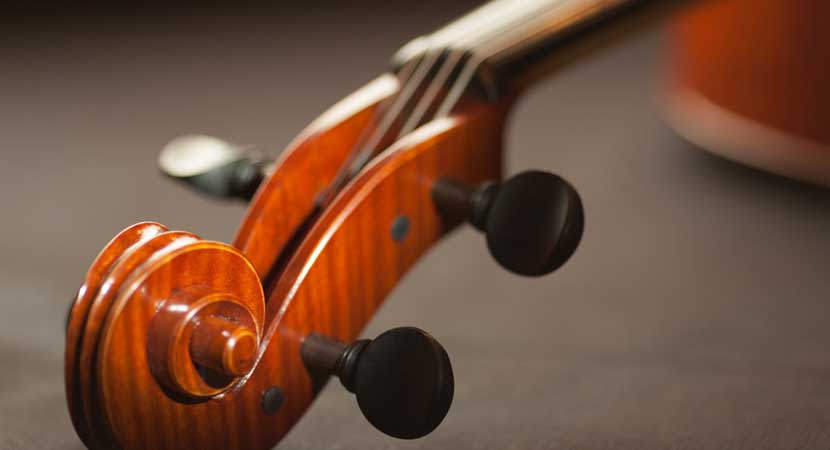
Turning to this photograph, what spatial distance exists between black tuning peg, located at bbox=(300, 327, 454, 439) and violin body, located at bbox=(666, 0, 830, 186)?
0.82 m

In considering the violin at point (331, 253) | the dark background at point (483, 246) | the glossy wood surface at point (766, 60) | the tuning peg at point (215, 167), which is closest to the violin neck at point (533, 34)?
the violin at point (331, 253)

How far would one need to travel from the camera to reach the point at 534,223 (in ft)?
2.23

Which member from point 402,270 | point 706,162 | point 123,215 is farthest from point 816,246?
point 123,215

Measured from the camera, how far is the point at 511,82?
0.84 m

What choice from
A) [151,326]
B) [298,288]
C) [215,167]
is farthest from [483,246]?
[151,326]

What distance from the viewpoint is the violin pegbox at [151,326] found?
540mm

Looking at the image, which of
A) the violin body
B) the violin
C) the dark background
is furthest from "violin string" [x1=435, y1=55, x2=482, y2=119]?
the violin body

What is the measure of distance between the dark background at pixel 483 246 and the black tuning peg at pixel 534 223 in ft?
0.55

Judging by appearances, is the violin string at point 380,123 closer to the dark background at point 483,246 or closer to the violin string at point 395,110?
the violin string at point 395,110

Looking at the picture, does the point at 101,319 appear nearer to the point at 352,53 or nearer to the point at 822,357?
the point at 822,357

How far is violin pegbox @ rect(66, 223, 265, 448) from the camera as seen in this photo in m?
0.54

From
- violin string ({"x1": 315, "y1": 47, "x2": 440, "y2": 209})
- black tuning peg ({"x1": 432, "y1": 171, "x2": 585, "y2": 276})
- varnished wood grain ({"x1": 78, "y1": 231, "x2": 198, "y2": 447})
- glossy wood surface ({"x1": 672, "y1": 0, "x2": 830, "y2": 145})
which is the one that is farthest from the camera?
glossy wood surface ({"x1": 672, "y1": 0, "x2": 830, "y2": 145})

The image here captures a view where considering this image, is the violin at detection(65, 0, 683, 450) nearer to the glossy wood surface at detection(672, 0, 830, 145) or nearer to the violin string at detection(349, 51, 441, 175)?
the violin string at detection(349, 51, 441, 175)

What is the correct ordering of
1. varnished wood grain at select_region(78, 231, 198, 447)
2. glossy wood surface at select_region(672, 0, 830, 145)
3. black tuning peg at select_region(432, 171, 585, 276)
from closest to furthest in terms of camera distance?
varnished wood grain at select_region(78, 231, 198, 447) < black tuning peg at select_region(432, 171, 585, 276) < glossy wood surface at select_region(672, 0, 830, 145)
